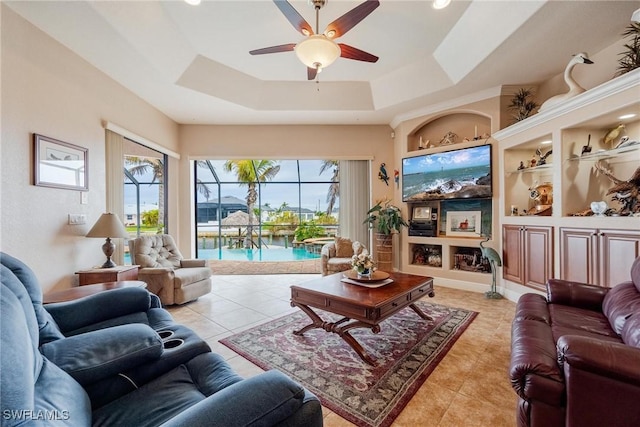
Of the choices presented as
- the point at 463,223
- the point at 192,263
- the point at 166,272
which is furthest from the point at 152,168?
the point at 463,223

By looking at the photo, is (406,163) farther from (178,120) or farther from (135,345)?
(135,345)

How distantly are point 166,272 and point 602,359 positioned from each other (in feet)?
12.9

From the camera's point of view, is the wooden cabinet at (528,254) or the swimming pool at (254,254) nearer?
the wooden cabinet at (528,254)

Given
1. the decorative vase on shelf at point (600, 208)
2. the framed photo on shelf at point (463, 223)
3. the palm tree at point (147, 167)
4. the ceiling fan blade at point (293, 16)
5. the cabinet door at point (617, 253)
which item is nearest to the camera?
the ceiling fan blade at point (293, 16)

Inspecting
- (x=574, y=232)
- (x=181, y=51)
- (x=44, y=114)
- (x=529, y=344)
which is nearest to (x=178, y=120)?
(x=181, y=51)

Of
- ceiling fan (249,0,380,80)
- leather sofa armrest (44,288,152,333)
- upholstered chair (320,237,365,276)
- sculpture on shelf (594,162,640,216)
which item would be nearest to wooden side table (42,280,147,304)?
leather sofa armrest (44,288,152,333)

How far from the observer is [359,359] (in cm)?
227

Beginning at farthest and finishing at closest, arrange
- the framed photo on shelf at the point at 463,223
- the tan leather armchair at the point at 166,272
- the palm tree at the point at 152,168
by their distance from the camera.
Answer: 1. the palm tree at the point at 152,168
2. the framed photo on shelf at the point at 463,223
3. the tan leather armchair at the point at 166,272

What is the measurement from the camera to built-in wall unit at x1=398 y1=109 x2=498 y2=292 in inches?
164

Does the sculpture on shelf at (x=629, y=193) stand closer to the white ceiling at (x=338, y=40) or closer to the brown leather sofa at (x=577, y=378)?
the brown leather sofa at (x=577, y=378)

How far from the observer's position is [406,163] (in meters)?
4.95

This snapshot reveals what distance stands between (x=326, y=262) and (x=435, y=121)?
324cm

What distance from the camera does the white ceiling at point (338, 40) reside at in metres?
2.61

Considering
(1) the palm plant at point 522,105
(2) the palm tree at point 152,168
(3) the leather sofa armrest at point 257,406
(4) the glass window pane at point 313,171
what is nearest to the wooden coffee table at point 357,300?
(3) the leather sofa armrest at point 257,406
